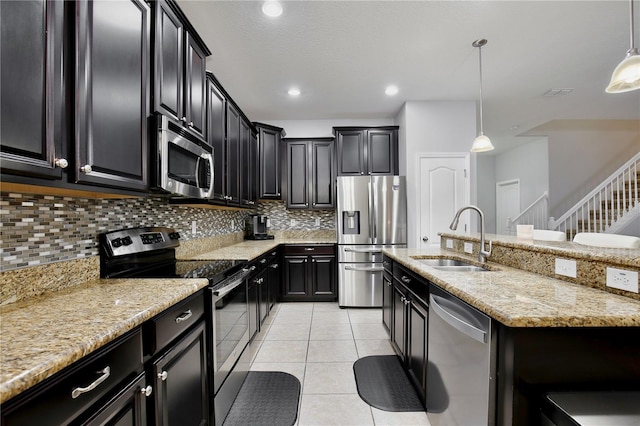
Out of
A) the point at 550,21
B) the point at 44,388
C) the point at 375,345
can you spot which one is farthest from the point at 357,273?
the point at 44,388

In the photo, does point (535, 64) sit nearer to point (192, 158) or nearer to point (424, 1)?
point (424, 1)

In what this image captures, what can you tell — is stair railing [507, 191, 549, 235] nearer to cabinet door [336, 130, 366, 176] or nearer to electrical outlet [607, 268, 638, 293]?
cabinet door [336, 130, 366, 176]

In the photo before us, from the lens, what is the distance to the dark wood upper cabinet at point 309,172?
14.0ft

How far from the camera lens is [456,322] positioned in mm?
1241

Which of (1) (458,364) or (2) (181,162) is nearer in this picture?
(1) (458,364)

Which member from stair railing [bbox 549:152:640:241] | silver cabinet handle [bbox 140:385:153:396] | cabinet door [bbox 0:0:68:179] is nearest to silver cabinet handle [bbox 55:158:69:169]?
cabinet door [bbox 0:0:68:179]

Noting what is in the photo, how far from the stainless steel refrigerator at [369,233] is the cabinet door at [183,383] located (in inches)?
99.3

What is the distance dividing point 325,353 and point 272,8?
9.41 ft

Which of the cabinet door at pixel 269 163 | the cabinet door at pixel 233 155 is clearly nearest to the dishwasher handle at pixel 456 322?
the cabinet door at pixel 233 155

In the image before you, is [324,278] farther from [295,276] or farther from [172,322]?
[172,322]

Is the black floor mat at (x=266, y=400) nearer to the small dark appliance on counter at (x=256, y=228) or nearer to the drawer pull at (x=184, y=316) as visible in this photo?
the drawer pull at (x=184, y=316)

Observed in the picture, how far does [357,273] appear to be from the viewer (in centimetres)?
379

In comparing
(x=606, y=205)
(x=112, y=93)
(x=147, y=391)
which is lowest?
(x=147, y=391)

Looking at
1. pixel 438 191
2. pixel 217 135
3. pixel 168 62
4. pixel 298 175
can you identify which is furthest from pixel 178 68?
pixel 438 191
